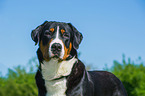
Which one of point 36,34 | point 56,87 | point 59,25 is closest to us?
point 56,87

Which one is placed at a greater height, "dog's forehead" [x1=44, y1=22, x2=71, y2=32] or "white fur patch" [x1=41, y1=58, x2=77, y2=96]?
"dog's forehead" [x1=44, y1=22, x2=71, y2=32]

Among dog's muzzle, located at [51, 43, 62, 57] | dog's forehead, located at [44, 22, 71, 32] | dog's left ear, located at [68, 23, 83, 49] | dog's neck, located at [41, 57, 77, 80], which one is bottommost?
dog's neck, located at [41, 57, 77, 80]

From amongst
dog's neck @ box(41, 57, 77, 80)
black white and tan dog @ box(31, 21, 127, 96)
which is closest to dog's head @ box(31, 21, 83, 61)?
black white and tan dog @ box(31, 21, 127, 96)

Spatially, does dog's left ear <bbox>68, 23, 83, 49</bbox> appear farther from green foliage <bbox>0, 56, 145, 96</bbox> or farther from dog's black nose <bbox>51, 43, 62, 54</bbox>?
green foliage <bbox>0, 56, 145, 96</bbox>

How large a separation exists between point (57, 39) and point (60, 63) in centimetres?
49

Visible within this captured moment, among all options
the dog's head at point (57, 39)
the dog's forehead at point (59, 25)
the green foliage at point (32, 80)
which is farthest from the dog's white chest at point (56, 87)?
the green foliage at point (32, 80)

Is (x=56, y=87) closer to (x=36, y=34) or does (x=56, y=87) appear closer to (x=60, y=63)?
(x=60, y=63)

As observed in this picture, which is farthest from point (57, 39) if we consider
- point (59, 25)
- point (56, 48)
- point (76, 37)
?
point (76, 37)

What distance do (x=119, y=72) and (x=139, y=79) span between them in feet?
3.86

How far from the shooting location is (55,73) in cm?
462

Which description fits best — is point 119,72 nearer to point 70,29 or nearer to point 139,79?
point 139,79

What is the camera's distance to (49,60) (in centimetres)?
460

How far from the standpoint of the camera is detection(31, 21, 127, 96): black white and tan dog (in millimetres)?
4473

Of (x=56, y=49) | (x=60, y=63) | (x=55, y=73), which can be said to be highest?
(x=56, y=49)
